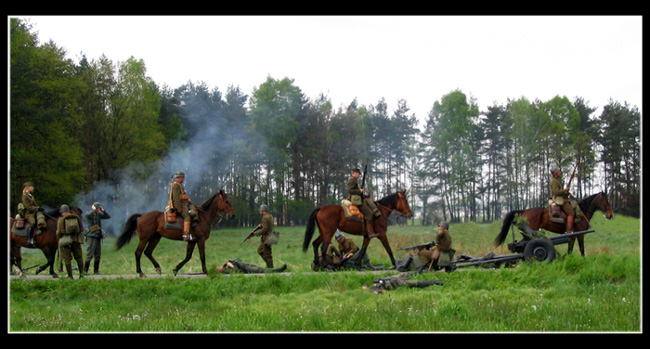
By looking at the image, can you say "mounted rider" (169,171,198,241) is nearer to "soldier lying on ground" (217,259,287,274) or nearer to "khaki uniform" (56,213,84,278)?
"soldier lying on ground" (217,259,287,274)

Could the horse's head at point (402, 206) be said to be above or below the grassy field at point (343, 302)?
above

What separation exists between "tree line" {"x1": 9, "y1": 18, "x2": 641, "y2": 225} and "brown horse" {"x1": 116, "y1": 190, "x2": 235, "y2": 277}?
57.6 feet

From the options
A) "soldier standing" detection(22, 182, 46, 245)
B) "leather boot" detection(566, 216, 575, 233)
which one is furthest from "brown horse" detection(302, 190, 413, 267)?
A: "soldier standing" detection(22, 182, 46, 245)

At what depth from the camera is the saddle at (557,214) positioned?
57.8ft

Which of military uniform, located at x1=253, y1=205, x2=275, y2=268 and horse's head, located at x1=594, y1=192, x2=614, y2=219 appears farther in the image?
horse's head, located at x1=594, y1=192, x2=614, y2=219

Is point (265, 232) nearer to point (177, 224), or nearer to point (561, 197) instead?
point (177, 224)

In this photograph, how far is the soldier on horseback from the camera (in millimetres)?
16672

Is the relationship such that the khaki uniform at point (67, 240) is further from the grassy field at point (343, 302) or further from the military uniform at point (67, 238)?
the grassy field at point (343, 302)

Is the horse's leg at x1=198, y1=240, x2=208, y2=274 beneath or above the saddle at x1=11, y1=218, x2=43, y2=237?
beneath

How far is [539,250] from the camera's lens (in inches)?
583

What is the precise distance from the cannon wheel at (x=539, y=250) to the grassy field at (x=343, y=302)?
0.39m

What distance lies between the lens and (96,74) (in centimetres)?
3828

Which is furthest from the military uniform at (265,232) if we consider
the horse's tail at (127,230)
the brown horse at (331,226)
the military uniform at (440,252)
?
the military uniform at (440,252)

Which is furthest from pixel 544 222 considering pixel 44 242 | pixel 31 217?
pixel 31 217
